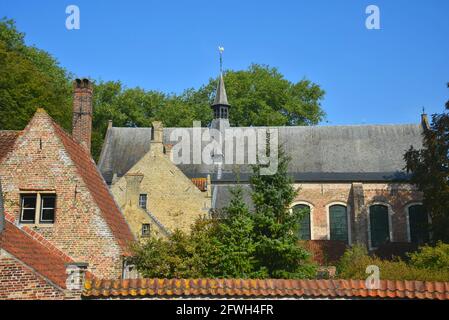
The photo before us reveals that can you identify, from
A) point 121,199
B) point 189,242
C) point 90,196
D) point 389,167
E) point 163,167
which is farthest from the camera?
point 389,167

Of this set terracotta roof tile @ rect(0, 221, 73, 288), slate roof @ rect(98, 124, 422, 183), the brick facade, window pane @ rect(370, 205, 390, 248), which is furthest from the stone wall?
terracotta roof tile @ rect(0, 221, 73, 288)

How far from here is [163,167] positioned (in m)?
26.3

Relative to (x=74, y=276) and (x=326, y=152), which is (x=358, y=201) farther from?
(x=74, y=276)

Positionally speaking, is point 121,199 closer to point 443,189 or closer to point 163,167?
point 163,167

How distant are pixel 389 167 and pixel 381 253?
8.13 metres

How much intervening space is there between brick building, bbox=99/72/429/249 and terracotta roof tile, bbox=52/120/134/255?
1433 centimetres

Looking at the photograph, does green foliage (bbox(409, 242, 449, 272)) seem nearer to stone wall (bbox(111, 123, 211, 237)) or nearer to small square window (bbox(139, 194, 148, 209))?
stone wall (bbox(111, 123, 211, 237))

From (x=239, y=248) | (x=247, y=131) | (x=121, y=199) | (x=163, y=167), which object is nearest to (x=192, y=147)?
(x=247, y=131)

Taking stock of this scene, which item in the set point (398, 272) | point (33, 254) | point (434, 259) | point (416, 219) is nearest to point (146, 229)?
point (33, 254)

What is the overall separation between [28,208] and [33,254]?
2551mm

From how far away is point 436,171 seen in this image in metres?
23.2

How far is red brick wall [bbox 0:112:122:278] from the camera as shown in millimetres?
12914

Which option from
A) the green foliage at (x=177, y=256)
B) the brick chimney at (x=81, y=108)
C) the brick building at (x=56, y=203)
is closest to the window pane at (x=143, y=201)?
the brick chimney at (x=81, y=108)
